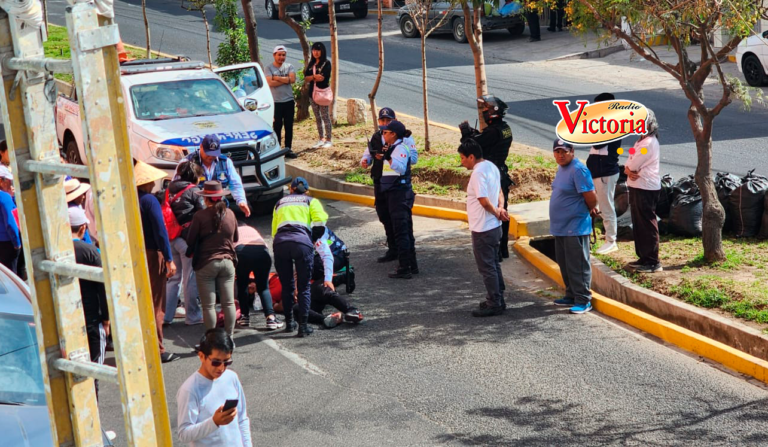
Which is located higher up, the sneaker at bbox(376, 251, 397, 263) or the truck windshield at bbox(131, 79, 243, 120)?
the truck windshield at bbox(131, 79, 243, 120)

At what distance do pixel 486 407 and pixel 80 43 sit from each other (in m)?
4.97

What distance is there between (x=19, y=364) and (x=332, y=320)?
4111 mm

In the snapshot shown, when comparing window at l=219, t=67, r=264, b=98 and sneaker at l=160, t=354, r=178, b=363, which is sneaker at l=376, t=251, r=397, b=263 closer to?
sneaker at l=160, t=354, r=178, b=363

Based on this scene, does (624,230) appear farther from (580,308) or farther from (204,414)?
(204,414)

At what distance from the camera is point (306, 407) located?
7.25 metres

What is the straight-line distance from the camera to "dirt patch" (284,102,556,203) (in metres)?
13.3

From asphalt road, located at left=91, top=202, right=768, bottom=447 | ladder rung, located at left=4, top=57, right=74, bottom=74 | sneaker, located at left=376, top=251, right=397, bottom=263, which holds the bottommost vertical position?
asphalt road, located at left=91, top=202, right=768, bottom=447

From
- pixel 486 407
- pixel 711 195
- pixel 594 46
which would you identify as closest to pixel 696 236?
pixel 711 195

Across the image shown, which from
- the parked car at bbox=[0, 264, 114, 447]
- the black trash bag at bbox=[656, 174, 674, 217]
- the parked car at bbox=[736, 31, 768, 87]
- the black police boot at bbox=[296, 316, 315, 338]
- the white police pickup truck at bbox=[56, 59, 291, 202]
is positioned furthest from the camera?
the parked car at bbox=[736, 31, 768, 87]

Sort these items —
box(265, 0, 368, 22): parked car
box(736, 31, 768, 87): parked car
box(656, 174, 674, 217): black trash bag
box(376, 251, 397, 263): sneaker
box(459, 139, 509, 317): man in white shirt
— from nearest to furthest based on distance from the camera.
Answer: box(459, 139, 509, 317): man in white shirt, box(376, 251, 397, 263): sneaker, box(656, 174, 674, 217): black trash bag, box(736, 31, 768, 87): parked car, box(265, 0, 368, 22): parked car

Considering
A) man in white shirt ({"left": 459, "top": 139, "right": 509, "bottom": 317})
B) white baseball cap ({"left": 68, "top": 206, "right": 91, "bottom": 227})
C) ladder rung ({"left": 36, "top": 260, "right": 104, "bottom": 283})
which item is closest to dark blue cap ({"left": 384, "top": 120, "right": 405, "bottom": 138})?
man in white shirt ({"left": 459, "top": 139, "right": 509, "bottom": 317})

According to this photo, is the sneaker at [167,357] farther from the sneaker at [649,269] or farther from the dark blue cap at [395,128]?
the sneaker at [649,269]

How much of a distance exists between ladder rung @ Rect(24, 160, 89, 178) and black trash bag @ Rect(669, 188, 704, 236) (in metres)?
8.94

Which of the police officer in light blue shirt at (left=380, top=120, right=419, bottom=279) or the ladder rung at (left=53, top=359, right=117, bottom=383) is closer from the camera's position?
the ladder rung at (left=53, top=359, right=117, bottom=383)
